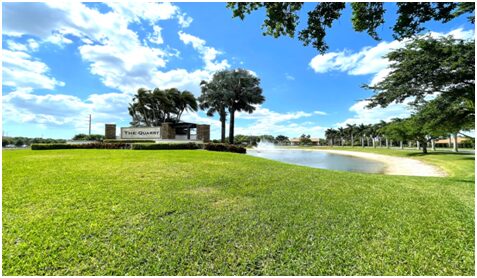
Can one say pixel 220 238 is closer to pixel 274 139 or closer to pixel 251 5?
pixel 251 5

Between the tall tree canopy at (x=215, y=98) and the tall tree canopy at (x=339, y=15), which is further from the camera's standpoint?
the tall tree canopy at (x=215, y=98)

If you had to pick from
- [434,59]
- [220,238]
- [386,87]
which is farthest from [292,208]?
[434,59]

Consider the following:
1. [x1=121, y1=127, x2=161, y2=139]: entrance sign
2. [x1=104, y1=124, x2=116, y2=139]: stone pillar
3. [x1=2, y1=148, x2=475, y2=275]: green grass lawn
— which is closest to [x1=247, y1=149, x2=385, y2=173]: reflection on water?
[x1=2, y1=148, x2=475, y2=275]: green grass lawn

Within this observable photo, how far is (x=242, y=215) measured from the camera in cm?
404

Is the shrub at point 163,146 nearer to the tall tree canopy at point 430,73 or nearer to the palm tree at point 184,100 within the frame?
the tall tree canopy at point 430,73

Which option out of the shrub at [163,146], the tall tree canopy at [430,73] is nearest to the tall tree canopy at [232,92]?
the shrub at [163,146]

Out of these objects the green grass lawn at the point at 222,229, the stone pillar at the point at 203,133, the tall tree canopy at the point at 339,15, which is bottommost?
the green grass lawn at the point at 222,229

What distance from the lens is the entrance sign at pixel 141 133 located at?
24.2m

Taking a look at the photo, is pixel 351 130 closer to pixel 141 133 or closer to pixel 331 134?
pixel 331 134

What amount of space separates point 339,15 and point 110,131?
86.9 feet

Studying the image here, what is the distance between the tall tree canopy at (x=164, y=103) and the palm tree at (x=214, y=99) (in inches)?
107

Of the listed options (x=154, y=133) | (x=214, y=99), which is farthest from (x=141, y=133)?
(x=214, y=99)

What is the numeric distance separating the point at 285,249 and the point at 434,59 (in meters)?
12.2

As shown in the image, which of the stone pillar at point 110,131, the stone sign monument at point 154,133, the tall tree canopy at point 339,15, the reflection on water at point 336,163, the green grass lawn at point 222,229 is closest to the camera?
the green grass lawn at point 222,229
